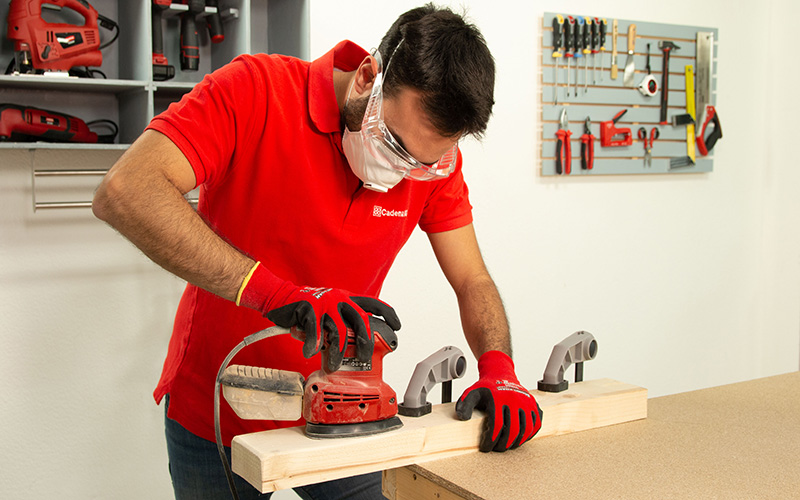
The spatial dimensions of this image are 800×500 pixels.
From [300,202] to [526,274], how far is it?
1978 mm

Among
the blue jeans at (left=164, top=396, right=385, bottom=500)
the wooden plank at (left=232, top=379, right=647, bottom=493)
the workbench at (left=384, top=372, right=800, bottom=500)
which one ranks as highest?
the wooden plank at (left=232, top=379, right=647, bottom=493)

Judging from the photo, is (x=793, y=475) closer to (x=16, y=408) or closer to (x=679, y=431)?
(x=679, y=431)

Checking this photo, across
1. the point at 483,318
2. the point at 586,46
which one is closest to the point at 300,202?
the point at 483,318

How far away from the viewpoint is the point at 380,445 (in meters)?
1.25

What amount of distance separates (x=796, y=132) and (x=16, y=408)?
3.85 m

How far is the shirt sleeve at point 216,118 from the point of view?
1335 millimetres

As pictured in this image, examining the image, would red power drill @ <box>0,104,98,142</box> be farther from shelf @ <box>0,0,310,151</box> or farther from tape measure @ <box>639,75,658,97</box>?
tape measure @ <box>639,75,658,97</box>

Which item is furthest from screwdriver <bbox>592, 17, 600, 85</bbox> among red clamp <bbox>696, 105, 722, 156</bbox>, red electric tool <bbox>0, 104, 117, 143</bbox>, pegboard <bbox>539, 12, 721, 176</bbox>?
red electric tool <bbox>0, 104, 117, 143</bbox>

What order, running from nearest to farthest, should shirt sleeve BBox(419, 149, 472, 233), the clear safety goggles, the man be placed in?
1. the man
2. the clear safety goggles
3. shirt sleeve BBox(419, 149, 472, 233)

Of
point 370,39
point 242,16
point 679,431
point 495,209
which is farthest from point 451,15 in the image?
point 495,209

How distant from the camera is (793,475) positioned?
4.21 ft

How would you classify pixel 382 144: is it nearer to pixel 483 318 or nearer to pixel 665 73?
pixel 483 318

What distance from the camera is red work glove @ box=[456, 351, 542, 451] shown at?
4.37 feet

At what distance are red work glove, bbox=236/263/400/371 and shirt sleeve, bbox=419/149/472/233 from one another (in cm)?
62
